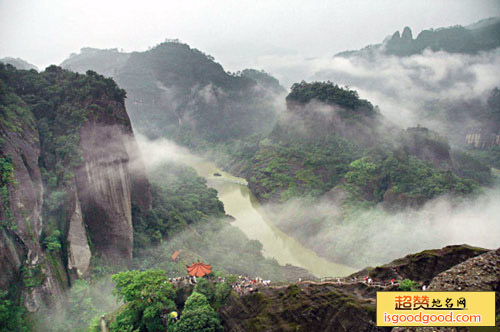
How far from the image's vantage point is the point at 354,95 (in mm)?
46375

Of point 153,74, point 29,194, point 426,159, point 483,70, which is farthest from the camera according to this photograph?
point 153,74

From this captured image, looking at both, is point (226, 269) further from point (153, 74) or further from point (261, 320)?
point (153, 74)

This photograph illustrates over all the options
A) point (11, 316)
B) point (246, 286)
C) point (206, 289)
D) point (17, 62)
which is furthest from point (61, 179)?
point (17, 62)

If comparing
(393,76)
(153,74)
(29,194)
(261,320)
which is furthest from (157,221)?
(393,76)

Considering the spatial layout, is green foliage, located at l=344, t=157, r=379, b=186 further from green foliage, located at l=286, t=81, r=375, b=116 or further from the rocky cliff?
the rocky cliff

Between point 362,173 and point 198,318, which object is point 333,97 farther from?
point 198,318

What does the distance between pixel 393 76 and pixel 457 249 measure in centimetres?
7493

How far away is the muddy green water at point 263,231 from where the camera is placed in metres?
24.0

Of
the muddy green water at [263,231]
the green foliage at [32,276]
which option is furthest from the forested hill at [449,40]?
the green foliage at [32,276]

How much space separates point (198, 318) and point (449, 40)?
270 ft

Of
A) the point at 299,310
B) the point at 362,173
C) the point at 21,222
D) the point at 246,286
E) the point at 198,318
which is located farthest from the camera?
the point at 362,173

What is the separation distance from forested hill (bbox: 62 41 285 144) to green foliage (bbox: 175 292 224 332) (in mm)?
52950

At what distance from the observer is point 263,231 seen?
3053cm

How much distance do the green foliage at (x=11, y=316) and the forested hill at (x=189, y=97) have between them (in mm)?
51086
